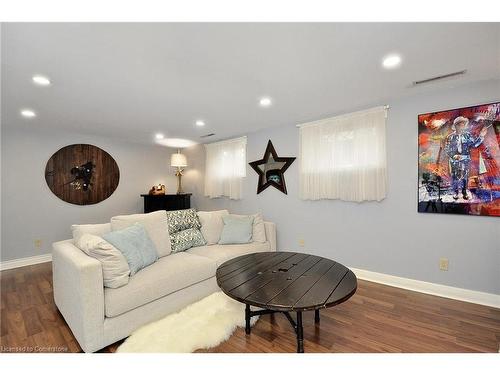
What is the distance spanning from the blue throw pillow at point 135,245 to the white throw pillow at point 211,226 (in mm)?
820

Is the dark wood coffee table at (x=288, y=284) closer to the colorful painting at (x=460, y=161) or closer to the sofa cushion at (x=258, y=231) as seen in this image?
the sofa cushion at (x=258, y=231)

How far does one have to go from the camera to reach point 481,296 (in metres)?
2.17

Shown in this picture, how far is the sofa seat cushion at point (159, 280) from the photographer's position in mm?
1650

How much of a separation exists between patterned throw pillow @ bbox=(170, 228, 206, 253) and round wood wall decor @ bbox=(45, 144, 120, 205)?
97.9 inches

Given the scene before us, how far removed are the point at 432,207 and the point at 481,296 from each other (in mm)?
931

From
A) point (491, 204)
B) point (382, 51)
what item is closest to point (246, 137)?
point (382, 51)

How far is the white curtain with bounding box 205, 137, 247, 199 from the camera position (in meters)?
4.15

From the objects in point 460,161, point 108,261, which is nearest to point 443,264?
point 460,161

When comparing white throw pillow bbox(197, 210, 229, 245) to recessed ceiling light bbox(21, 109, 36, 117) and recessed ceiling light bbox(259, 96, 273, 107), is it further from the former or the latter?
recessed ceiling light bbox(21, 109, 36, 117)

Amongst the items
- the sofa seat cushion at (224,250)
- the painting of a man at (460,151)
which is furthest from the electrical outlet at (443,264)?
the sofa seat cushion at (224,250)

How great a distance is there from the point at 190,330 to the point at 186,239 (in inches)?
45.7

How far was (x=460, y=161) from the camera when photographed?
2230 millimetres

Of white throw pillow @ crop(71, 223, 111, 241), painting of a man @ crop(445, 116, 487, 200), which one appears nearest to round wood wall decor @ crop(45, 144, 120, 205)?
white throw pillow @ crop(71, 223, 111, 241)
